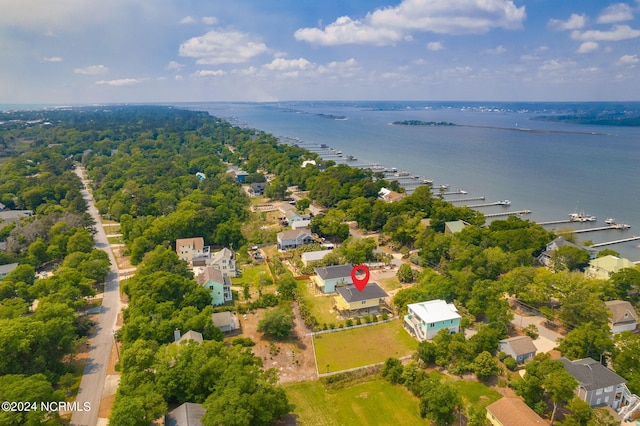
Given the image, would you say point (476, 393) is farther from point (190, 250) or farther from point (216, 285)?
point (190, 250)

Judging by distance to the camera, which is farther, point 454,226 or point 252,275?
point 454,226

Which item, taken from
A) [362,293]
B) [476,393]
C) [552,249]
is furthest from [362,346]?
[552,249]

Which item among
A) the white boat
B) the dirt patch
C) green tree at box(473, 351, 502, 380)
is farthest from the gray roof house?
the white boat

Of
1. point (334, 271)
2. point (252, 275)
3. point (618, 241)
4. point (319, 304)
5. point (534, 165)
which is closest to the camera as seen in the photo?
point (319, 304)

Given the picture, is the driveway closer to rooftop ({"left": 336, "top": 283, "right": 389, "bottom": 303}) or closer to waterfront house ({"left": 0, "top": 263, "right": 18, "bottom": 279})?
rooftop ({"left": 336, "top": 283, "right": 389, "bottom": 303})

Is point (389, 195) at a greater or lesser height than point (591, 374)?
greater

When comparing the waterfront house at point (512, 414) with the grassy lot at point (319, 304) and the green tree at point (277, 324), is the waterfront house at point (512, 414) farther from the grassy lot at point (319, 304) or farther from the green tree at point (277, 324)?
the green tree at point (277, 324)
